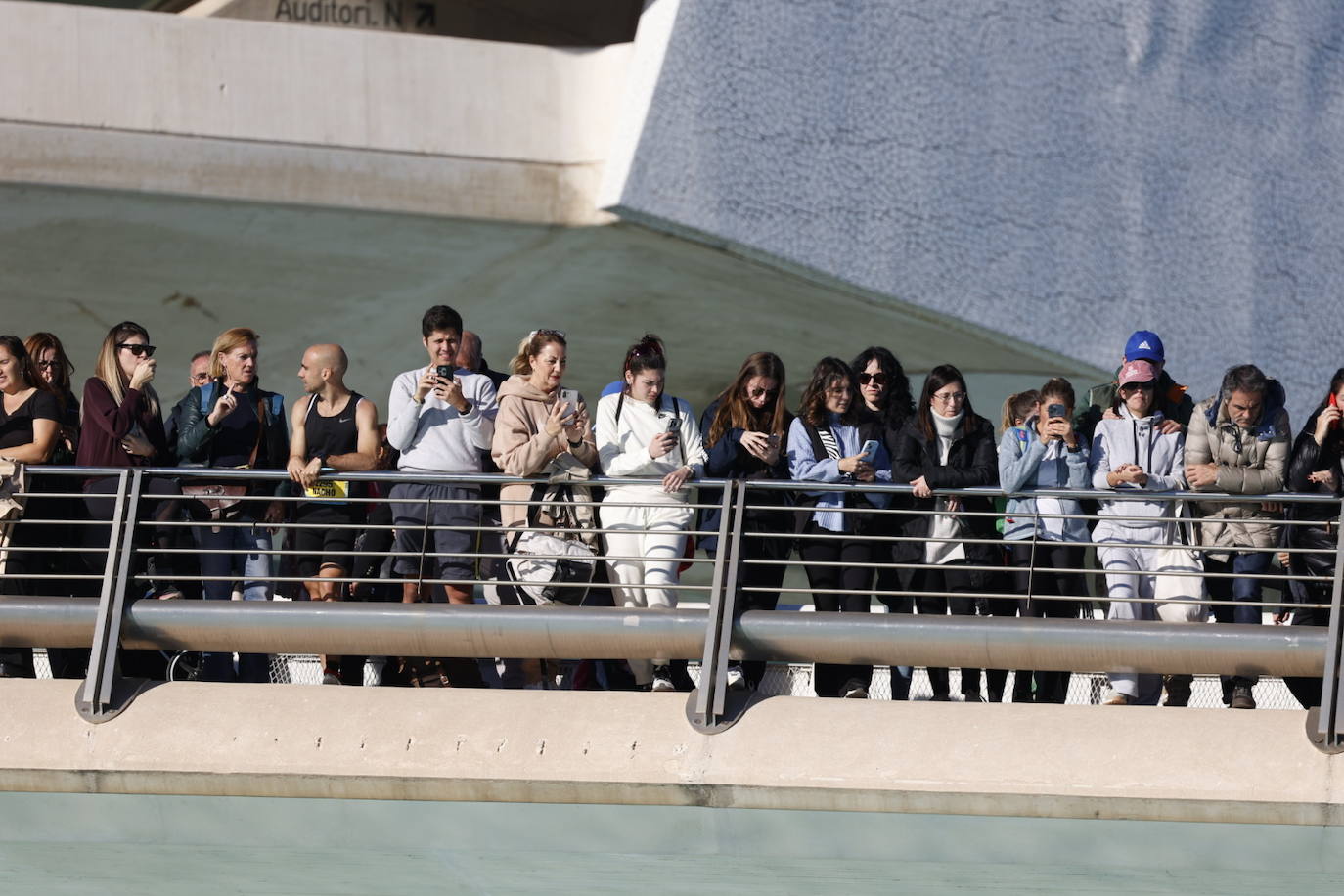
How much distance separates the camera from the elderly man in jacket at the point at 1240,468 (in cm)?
785

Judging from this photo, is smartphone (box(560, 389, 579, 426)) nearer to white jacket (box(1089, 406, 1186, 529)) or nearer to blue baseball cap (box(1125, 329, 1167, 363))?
white jacket (box(1089, 406, 1186, 529))

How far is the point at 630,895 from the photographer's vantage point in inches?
298

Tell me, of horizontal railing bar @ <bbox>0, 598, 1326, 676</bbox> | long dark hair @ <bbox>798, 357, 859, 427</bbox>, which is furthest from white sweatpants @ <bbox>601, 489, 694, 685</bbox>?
long dark hair @ <bbox>798, 357, 859, 427</bbox>

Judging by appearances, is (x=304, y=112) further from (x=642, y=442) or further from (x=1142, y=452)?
(x=1142, y=452)

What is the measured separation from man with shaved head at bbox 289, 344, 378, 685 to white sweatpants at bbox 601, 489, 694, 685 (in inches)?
Answer: 49.5

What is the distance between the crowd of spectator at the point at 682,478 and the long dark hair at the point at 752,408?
12mm

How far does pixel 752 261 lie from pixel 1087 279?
2679 mm

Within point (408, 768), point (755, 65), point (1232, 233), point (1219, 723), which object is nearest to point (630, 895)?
point (408, 768)

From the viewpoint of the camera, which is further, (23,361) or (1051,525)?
(23,361)

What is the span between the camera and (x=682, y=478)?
24.8 ft

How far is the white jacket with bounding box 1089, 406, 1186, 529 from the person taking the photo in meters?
8.02

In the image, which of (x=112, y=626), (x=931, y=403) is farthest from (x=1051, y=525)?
(x=112, y=626)

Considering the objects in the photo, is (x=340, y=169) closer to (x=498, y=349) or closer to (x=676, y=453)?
(x=498, y=349)

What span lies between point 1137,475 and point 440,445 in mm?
3295
